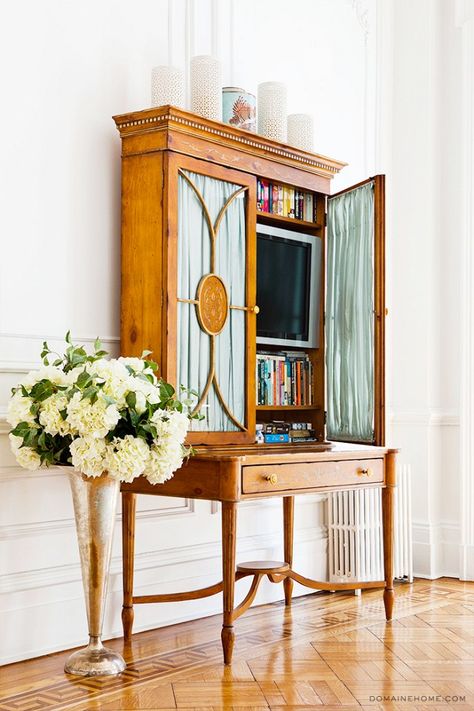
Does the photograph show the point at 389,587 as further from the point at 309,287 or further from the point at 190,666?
the point at 309,287

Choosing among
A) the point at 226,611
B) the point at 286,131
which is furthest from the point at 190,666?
the point at 286,131

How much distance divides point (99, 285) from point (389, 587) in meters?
1.80

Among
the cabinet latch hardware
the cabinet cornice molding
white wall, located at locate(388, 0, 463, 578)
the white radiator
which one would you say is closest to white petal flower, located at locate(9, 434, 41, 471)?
the cabinet latch hardware

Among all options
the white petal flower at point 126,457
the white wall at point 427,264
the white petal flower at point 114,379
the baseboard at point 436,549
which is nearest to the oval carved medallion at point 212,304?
the white petal flower at point 114,379

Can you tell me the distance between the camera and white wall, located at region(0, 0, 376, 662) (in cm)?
342

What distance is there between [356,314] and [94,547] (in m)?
1.84

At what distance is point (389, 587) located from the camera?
4.08 m

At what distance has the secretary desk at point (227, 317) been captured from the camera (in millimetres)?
3531

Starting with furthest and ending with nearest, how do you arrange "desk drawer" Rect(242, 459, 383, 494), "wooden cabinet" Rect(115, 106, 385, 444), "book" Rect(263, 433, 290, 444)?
"book" Rect(263, 433, 290, 444) < "wooden cabinet" Rect(115, 106, 385, 444) < "desk drawer" Rect(242, 459, 383, 494)

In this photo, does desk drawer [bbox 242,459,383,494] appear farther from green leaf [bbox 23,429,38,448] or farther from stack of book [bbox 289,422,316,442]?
green leaf [bbox 23,429,38,448]

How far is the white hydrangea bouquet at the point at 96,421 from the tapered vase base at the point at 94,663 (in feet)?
2.06

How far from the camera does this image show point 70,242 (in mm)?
3666

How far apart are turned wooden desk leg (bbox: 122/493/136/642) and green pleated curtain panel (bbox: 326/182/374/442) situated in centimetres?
123

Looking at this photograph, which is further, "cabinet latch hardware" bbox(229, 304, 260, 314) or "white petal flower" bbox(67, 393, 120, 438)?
"cabinet latch hardware" bbox(229, 304, 260, 314)
